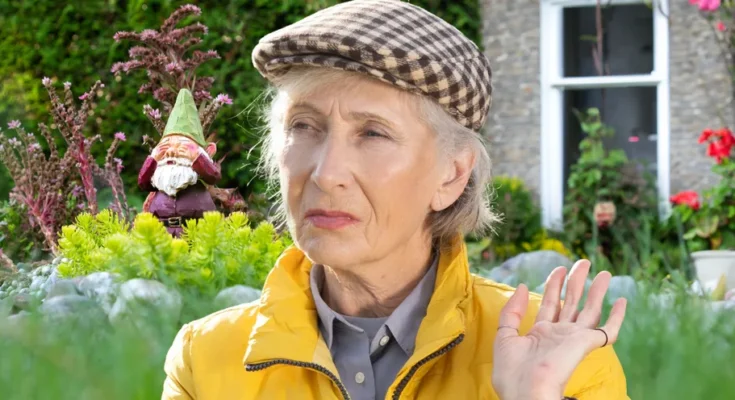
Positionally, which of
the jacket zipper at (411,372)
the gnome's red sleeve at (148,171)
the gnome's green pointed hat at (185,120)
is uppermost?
the gnome's green pointed hat at (185,120)

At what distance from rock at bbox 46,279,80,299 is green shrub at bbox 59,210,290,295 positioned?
145 millimetres

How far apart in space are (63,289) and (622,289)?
177 cm

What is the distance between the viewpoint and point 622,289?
3.32 m

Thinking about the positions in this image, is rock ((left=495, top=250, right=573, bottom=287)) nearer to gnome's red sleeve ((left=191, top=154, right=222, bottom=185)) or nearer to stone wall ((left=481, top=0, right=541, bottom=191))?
gnome's red sleeve ((left=191, top=154, right=222, bottom=185))

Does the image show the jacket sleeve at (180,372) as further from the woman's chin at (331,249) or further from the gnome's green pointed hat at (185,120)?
the gnome's green pointed hat at (185,120)

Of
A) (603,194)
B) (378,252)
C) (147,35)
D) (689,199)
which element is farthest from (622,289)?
(603,194)

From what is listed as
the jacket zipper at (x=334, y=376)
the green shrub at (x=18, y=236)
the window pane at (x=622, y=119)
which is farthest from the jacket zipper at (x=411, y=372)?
the window pane at (x=622, y=119)

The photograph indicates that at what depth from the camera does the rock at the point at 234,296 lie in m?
2.96

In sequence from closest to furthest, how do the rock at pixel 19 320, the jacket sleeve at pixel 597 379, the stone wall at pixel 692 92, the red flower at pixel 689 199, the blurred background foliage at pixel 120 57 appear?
the jacket sleeve at pixel 597 379, the rock at pixel 19 320, the red flower at pixel 689 199, the blurred background foliage at pixel 120 57, the stone wall at pixel 692 92

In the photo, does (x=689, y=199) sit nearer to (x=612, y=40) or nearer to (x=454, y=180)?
(x=612, y=40)

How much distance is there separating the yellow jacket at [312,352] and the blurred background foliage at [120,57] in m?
5.50

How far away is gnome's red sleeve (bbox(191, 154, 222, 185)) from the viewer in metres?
3.85

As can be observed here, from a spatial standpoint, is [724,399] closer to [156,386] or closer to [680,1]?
[156,386]

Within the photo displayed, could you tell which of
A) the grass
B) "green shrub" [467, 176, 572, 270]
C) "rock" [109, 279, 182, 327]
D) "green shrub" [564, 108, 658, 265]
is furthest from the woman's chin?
"green shrub" [564, 108, 658, 265]
